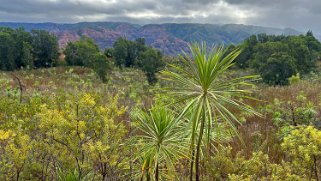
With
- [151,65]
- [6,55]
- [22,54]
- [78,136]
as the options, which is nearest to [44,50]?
[22,54]

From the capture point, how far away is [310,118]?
957 cm

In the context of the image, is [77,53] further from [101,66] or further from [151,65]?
[151,65]

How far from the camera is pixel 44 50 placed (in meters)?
47.5

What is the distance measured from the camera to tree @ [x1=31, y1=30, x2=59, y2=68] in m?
47.0

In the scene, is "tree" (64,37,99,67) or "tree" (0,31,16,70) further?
"tree" (64,37,99,67)

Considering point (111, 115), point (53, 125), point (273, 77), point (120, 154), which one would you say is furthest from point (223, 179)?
point (273, 77)

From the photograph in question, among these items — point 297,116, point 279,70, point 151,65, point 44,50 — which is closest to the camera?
point 297,116

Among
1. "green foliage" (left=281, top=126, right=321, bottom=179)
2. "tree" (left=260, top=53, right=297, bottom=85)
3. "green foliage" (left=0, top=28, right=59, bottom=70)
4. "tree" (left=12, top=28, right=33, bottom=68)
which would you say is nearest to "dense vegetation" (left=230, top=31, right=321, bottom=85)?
"tree" (left=260, top=53, right=297, bottom=85)

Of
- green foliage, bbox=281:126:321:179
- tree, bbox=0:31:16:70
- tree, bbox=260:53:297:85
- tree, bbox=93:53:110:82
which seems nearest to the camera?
green foliage, bbox=281:126:321:179

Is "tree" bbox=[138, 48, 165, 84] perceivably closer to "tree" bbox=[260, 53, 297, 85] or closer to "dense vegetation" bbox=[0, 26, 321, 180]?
"tree" bbox=[260, 53, 297, 85]

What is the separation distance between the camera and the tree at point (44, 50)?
47031mm

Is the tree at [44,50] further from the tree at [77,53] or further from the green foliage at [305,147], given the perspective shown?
the green foliage at [305,147]

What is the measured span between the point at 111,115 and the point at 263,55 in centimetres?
3333

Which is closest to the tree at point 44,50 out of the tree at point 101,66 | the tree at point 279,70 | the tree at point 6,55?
the tree at point 6,55
